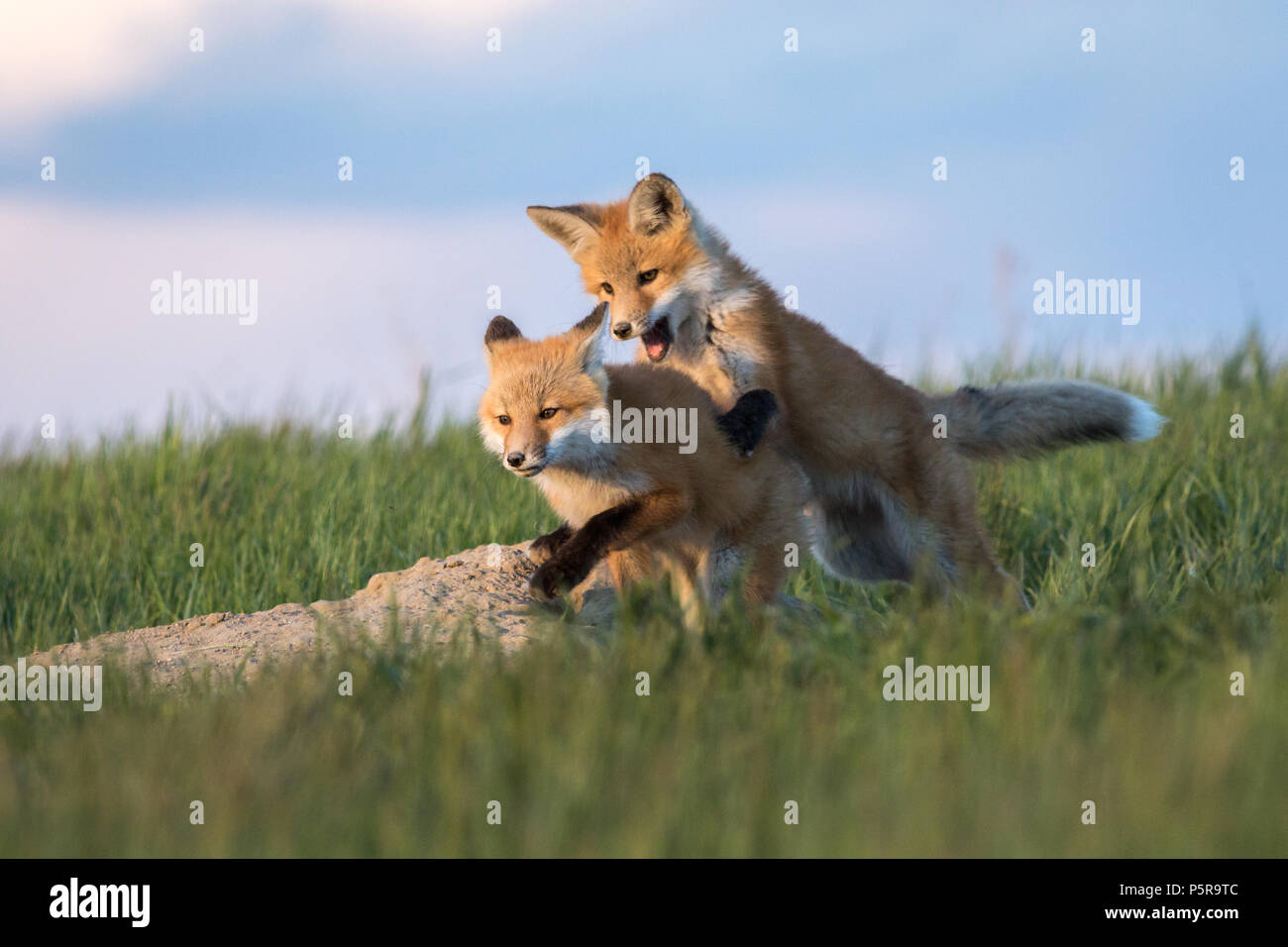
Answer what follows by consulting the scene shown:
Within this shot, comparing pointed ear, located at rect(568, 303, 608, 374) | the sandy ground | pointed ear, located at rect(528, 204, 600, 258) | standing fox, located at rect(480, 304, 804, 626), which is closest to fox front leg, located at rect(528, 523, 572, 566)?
standing fox, located at rect(480, 304, 804, 626)

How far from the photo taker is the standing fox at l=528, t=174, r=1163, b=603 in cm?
596

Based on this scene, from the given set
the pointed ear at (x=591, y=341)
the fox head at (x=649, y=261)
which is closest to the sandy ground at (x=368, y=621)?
the pointed ear at (x=591, y=341)

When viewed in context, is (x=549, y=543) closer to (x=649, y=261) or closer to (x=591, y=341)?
(x=591, y=341)

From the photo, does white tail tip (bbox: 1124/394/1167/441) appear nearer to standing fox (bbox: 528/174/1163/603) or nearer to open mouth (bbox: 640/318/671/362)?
standing fox (bbox: 528/174/1163/603)

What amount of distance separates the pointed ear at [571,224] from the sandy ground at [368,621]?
5.62ft

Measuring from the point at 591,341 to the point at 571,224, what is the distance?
1348 millimetres

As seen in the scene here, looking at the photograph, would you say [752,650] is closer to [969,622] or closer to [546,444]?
[969,622]

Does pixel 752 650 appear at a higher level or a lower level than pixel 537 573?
lower

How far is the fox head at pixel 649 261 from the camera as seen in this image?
5.96 meters

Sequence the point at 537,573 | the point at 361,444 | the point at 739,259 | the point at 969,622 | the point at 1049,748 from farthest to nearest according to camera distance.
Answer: the point at 361,444, the point at 739,259, the point at 537,573, the point at 969,622, the point at 1049,748

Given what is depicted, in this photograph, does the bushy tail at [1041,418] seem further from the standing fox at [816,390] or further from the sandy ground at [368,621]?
the sandy ground at [368,621]
